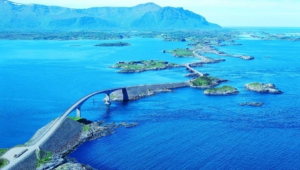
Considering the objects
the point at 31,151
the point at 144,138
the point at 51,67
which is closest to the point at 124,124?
the point at 144,138

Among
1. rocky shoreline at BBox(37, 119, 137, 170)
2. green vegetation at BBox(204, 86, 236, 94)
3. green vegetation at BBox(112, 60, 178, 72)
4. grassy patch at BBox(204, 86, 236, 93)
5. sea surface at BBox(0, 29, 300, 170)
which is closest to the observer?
rocky shoreline at BBox(37, 119, 137, 170)

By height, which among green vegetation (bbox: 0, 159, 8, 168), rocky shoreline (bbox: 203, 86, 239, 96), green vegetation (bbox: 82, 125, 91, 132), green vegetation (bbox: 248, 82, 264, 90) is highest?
green vegetation (bbox: 248, 82, 264, 90)

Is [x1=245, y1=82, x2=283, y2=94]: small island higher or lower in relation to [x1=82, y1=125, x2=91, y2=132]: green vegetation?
higher

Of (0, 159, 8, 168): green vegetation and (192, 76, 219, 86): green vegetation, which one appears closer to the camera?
(0, 159, 8, 168): green vegetation

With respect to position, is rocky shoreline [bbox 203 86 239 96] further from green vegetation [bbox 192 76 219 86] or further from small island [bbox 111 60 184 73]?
small island [bbox 111 60 184 73]

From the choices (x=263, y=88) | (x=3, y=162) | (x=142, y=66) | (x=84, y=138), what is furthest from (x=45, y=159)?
(x=142, y=66)

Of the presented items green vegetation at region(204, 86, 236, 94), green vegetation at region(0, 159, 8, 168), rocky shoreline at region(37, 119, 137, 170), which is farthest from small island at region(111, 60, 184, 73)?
green vegetation at region(0, 159, 8, 168)

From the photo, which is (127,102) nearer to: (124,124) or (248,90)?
(124,124)

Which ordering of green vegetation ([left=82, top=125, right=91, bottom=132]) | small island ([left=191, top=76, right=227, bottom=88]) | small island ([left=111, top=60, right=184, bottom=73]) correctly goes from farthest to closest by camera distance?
small island ([left=111, top=60, right=184, bottom=73]) < small island ([left=191, top=76, right=227, bottom=88]) < green vegetation ([left=82, top=125, right=91, bottom=132])

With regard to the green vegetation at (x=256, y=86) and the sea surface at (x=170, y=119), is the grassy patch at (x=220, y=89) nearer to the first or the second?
the sea surface at (x=170, y=119)
